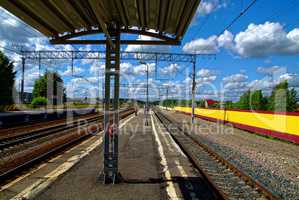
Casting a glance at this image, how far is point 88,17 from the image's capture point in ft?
21.5

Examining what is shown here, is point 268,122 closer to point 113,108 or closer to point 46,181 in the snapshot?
point 113,108

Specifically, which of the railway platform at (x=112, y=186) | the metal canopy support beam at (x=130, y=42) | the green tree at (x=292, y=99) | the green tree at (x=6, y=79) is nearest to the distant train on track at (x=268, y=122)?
the railway platform at (x=112, y=186)

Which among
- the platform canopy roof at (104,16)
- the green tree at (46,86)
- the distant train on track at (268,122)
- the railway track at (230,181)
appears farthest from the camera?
the green tree at (46,86)

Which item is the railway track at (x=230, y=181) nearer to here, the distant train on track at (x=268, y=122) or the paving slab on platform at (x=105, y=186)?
the paving slab on platform at (x=105, y=186)

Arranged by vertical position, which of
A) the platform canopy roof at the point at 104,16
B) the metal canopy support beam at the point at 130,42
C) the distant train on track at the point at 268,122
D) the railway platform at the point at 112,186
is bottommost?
the railway platform at the point at 112,186

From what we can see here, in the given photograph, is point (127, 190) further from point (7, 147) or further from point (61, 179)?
point (7, 147)

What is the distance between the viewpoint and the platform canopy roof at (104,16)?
5605 mm

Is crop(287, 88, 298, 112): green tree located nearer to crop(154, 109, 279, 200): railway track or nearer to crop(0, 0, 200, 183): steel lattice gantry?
crop(154, 109, 279, 200): railway track

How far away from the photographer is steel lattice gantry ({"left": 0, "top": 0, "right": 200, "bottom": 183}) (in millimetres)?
5678

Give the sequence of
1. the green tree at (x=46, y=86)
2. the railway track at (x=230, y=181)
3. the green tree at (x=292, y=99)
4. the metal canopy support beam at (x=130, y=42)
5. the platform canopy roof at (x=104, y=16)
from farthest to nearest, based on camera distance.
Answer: the green tree at (x=46, y=86) → the green tree at (x=292, y=99) → the metal canopy support beam at (x=130, y=42) → the railway track at (x=230, y=181) → the platform canopy roof at (x=104, y=16)

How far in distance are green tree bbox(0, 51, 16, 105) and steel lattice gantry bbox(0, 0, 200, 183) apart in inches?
1341

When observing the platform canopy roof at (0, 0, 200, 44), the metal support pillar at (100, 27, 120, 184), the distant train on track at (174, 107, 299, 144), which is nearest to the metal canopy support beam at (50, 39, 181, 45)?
the platform canopy roof at (0, 0, 200, 44)

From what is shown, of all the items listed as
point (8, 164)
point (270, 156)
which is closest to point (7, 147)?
point (8, 164)

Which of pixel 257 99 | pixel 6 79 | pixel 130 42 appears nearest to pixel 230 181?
pixel 130 42
